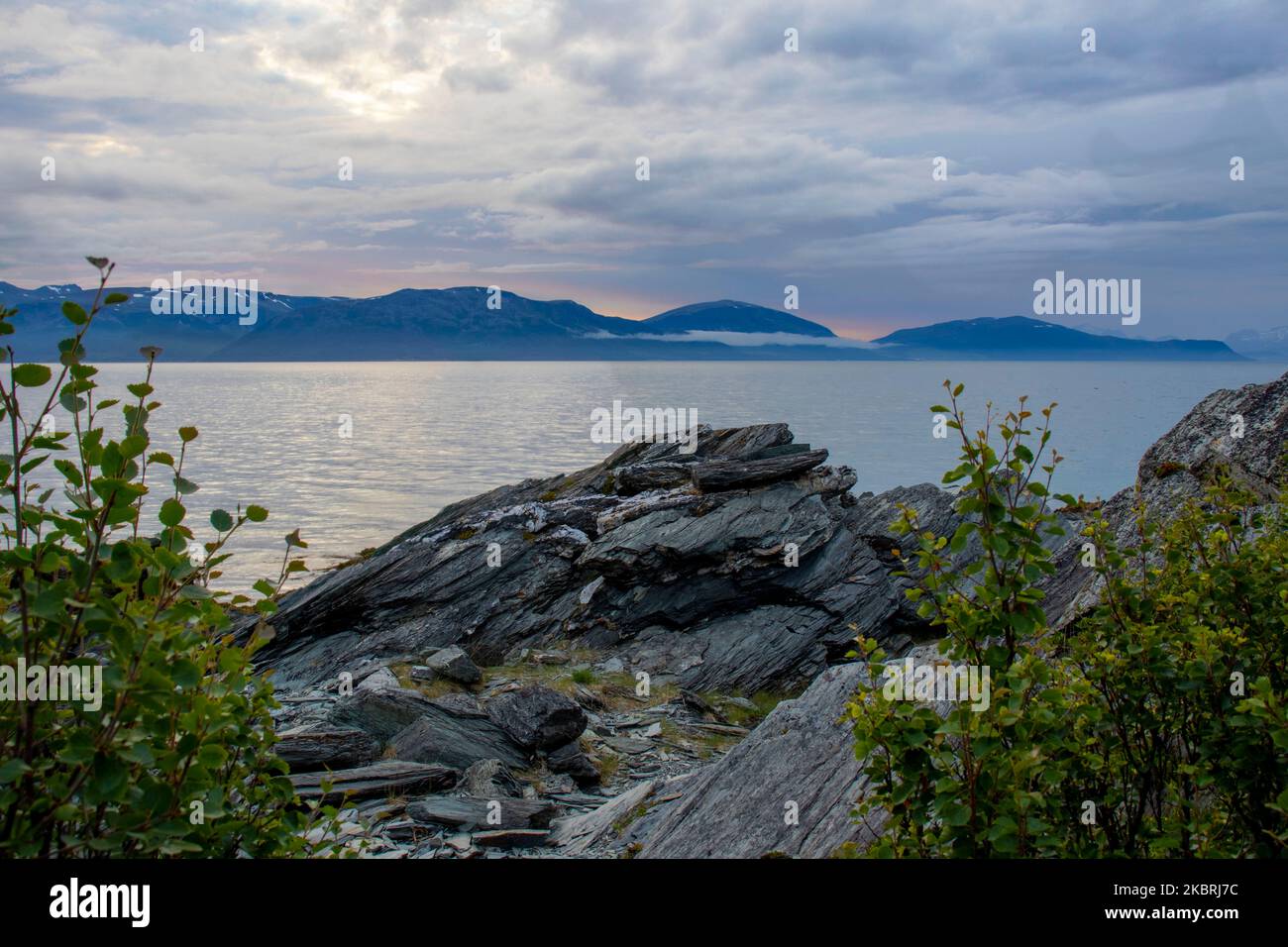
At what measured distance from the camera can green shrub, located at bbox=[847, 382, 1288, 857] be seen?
412cm

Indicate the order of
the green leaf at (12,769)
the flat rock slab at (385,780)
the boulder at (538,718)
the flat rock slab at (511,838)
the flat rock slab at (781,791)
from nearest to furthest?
the green leaf at (12,769)
the flat rock slab at (781,791)
the flat rock slab at (511,838)
the flat rock slab at (385,780)
the boulder at (538,718)

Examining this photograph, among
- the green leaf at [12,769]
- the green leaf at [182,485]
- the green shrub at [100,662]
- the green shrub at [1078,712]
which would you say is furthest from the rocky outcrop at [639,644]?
the green leaf at [12,769]

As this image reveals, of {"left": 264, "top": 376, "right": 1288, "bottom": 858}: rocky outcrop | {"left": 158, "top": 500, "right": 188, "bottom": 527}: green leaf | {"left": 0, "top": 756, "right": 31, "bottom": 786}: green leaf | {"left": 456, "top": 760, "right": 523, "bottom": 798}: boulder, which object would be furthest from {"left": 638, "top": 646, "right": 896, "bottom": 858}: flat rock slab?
{"left": 0, "top": 756, "right": 31, "bottom": 786}: green leaf

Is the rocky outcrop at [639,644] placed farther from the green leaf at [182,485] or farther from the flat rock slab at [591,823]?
the green leaf at [182,485]

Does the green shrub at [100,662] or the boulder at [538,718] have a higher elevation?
the green shrub at [100,662]

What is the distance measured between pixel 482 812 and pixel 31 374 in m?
11.2

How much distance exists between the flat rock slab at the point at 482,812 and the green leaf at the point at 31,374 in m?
10.8

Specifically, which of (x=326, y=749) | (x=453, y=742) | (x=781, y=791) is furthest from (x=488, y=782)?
(x=781, y=791)

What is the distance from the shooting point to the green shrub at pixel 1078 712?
13.5 feet

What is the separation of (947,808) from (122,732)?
3472 millimetres

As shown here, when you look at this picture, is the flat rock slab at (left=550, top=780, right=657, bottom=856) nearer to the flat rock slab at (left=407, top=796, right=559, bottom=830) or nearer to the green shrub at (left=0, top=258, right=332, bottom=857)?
the flat rock slab at (left=407, top=796, right=559, bottom=830)
